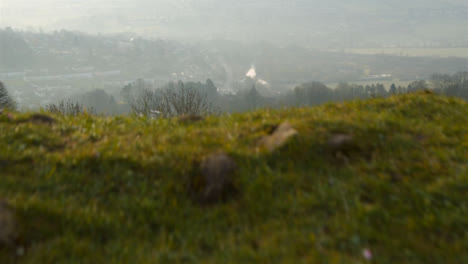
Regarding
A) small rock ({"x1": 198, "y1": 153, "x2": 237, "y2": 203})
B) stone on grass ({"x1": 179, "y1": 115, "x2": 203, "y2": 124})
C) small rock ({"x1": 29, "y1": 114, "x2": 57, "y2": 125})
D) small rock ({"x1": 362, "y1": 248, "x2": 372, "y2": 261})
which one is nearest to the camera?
small rock ({"x1": 362, "y1": 248, "x2": 372, "y2": 261})

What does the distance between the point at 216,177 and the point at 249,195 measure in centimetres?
70

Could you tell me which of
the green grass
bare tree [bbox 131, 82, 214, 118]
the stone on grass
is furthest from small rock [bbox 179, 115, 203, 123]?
bare tree [bbox 131, 82, 214, 118]

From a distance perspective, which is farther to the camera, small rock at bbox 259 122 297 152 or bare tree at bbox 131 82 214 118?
bare tree at bbox 131 82 214 118

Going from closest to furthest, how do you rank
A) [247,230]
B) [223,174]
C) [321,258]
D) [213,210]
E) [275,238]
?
1. [321,258]
2. [275,238]
3. [247,230]
4. [213,210]
5. [223,174]

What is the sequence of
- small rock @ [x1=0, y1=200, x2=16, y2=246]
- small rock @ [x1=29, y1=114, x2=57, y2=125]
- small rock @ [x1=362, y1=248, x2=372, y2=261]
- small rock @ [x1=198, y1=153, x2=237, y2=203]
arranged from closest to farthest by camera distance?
small rock @ [x1=362, y1=248, x2=372, y2=261]
small rock @ [x1=0, y1=200, x2=16, y2=246]
small rock @ [x1=198, y1=153, x2=237, y2=203]
small rock @ [x1=29, y1=114, x2=57, y2=125]

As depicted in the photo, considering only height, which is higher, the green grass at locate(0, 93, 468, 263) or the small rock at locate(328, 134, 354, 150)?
the small rock at locate(328, 134, 354, 150)

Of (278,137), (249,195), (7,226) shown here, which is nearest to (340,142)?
(278,137)

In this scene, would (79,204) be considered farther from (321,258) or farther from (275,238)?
(321,258)

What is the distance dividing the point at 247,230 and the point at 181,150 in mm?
2624

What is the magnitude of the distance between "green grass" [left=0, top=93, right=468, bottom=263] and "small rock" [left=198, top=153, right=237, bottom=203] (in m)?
0.18

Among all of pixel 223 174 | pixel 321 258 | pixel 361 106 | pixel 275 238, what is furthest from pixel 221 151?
pixel 361 106

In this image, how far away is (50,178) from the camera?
619cm

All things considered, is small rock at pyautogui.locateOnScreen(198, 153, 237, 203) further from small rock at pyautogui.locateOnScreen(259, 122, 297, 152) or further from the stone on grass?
the stone on grass

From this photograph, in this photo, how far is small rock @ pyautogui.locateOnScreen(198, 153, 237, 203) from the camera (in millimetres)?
5727
